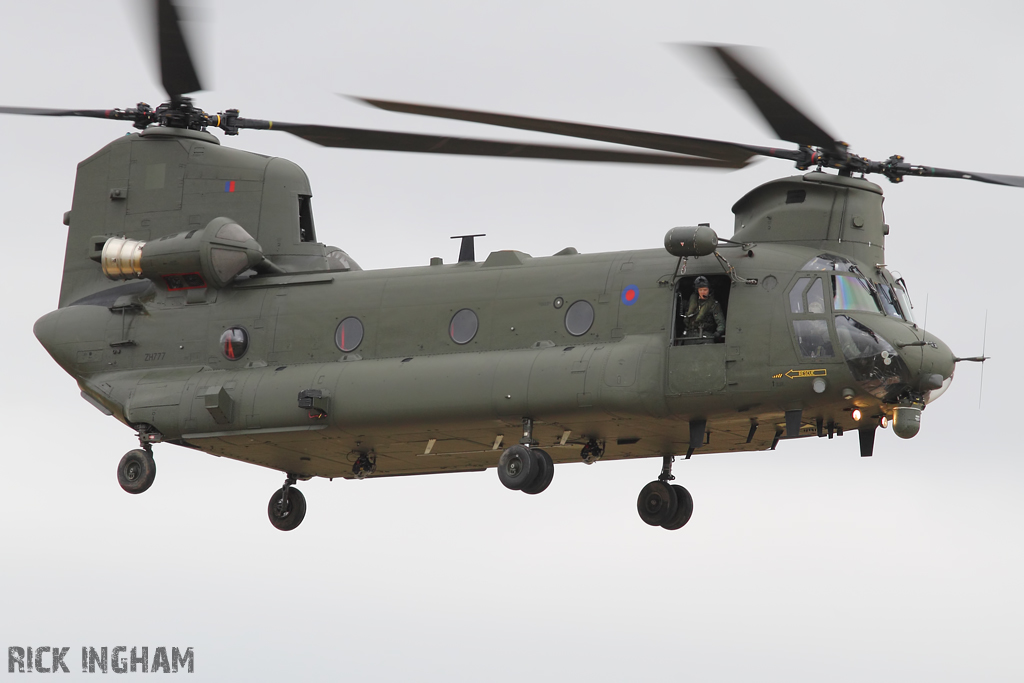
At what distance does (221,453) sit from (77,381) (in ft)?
10.3

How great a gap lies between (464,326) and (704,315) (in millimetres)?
4105

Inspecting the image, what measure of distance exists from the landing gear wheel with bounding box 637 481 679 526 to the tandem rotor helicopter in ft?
0.11

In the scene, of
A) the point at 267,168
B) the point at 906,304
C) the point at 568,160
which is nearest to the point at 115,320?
the point at 267,168

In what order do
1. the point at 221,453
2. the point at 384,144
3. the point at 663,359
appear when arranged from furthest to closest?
the point at 221,453 → the point at 384,144 → the point at 663,359

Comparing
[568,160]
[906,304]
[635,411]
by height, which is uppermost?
[568,160]

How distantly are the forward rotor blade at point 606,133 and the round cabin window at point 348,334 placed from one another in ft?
14.4

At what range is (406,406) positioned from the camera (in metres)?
30.4

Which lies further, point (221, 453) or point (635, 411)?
point (221, 453)

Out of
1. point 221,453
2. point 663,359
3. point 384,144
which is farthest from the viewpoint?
point 221,453

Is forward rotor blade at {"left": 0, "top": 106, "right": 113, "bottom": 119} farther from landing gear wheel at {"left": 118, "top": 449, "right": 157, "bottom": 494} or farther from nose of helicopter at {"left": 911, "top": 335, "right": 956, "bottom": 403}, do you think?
nose of helicopter at {"left": 911, "top": 335, "right": 956, "bottom": 403}

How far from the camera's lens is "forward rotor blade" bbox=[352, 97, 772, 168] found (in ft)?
92.4

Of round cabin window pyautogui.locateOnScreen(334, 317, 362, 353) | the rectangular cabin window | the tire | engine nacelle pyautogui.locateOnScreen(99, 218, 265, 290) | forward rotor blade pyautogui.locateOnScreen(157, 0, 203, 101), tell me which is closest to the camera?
the tire

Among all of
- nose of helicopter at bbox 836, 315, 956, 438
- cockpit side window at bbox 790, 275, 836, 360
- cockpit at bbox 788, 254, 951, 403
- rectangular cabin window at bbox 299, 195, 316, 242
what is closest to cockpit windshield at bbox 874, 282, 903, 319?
cockpit at bbox 788, 254, 951, 403

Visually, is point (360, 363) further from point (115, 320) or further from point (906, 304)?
point (906, 304)
